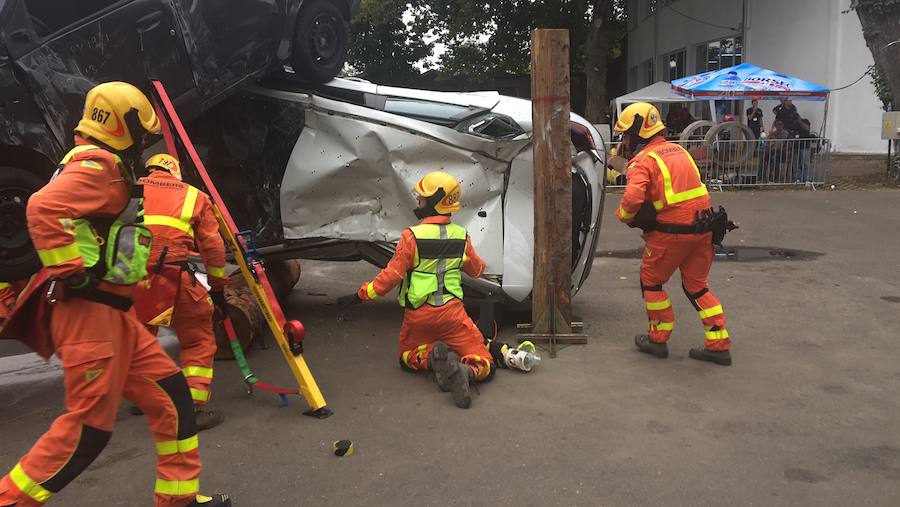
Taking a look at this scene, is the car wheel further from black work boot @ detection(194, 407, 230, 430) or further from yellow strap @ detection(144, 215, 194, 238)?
black work boot @ detection(194, 407, 230, 430)

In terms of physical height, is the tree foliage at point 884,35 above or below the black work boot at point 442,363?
above

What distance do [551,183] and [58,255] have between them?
349 centimetres

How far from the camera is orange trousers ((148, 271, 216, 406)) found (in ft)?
13.3

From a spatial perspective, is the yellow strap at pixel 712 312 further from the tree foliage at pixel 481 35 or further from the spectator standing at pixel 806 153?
the tree foliage at pixel 481 35

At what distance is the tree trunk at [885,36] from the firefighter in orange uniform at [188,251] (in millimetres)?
14322

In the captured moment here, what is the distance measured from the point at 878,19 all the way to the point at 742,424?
13.1 m

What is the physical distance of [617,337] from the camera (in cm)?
568

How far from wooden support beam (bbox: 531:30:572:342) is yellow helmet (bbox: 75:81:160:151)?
9.90ft

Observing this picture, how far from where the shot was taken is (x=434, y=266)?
4.71 meters

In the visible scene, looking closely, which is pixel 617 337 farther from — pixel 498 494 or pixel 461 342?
pixel 498 494

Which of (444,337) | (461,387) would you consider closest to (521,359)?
(444,337)

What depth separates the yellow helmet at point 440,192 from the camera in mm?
4688

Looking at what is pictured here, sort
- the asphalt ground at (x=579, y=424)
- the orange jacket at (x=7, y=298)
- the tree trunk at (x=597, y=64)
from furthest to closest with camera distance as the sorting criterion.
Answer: the tree trunk at (x=597, y=64), the orange jacket at (x=7, y=298), the asphalt ground at (x=579, y=424)

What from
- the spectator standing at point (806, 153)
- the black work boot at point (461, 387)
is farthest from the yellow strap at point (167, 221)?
the spectator standing at point (806, 153)
